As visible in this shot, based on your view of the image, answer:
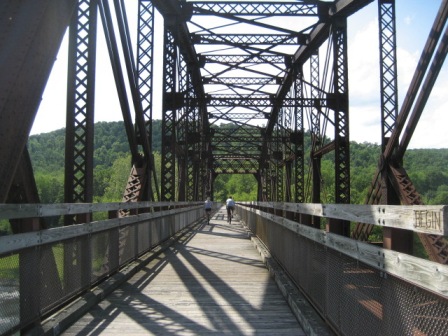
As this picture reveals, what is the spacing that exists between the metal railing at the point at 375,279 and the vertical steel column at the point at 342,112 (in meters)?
10.1

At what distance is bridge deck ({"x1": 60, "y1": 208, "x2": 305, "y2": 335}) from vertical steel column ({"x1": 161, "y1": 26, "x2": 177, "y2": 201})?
8294mm

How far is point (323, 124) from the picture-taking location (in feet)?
65.9

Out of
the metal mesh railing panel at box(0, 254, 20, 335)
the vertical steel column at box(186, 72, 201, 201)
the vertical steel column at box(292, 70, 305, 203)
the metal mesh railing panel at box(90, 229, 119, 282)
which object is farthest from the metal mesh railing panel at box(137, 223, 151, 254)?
the vertical steel column at box(292, 70, 305, 203)

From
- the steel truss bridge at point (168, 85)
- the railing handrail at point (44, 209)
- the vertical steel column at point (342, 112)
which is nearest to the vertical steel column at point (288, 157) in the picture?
the steel truss bridge at point (168, 85)

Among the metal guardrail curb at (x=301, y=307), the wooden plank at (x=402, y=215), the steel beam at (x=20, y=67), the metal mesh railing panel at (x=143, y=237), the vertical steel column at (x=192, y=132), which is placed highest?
the vertical steel column at (x=192, y=132)

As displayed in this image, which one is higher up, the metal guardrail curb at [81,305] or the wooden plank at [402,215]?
the wooden plank at [402,215]

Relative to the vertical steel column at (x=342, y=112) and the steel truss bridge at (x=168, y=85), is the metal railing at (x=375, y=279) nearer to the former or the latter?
the steel truss bridge at (x=168, y=85)

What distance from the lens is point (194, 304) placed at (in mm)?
6543

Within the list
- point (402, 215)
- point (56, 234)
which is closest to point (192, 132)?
point (56, 234)

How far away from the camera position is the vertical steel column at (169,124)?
18.6 meters

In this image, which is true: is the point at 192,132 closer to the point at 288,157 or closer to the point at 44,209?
the point at 288,157

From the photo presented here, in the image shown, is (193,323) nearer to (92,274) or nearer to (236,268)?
(92,274)

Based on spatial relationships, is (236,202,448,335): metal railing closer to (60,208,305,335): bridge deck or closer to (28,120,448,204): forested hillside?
(60,208,305,335): bridge deck

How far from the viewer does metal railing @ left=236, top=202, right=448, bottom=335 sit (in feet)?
8.54
